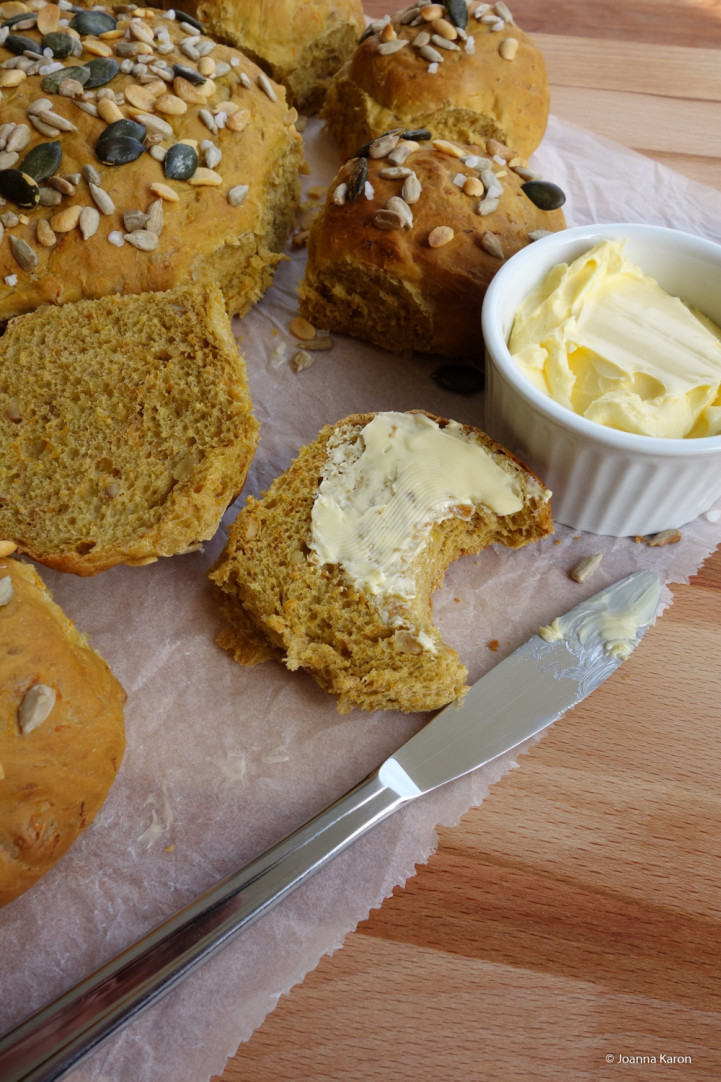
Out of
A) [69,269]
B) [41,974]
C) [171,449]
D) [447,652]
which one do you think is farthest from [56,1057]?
[69,269]

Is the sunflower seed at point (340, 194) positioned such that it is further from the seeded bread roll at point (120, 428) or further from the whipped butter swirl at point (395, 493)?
the whipped butter swirl at point (395, 493)

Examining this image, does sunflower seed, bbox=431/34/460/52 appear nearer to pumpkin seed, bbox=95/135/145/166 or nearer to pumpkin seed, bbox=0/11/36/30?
pumpkin seed, bbox=95/135/145/166

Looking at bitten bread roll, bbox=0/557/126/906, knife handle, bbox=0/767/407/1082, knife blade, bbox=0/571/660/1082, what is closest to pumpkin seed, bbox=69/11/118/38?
bitten bread roll, bbox=0/557/126/906

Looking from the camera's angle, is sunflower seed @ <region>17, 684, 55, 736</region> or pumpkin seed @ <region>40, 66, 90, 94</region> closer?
sunflower seed @ <region>17, 684, 55, 736</region>

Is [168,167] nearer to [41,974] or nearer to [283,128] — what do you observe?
[283,128]

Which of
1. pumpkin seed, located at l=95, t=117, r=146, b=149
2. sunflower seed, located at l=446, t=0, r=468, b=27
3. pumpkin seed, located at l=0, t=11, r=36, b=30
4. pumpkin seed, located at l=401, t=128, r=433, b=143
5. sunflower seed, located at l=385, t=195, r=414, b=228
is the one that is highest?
sunflower seed, located at l=446, t=0, r=468, b=27

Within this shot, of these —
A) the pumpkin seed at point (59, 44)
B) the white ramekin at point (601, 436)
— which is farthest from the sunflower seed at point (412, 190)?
the pumpkin seed at point (59, 44)
